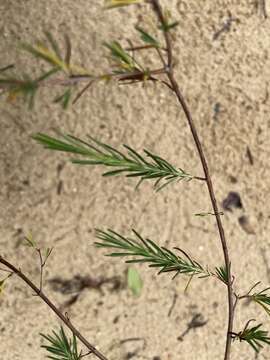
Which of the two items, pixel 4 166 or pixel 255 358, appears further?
pixel 255 358

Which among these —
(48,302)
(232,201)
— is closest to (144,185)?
(232,201)

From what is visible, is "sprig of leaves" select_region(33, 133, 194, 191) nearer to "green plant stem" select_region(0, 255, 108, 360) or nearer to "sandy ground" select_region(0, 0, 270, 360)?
"green plant stem" select_region(0, 255, 108, 360)

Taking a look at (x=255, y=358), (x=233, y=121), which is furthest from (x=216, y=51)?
(x=255, y=358)

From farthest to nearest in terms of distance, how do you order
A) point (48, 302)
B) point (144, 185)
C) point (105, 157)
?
point (144, 185) < point (48, 302) < point (105, 157)

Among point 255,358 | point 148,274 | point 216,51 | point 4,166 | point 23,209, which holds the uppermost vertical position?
point 216,51

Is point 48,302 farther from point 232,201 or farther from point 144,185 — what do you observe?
point 232,201

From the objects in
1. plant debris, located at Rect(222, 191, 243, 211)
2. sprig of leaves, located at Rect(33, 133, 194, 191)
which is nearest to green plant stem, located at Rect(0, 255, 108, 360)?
sprig of leaves, located at Rect(33, 133, 194, 191)

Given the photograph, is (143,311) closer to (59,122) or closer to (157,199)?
(157,199)

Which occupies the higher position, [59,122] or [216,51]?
[216,51]
